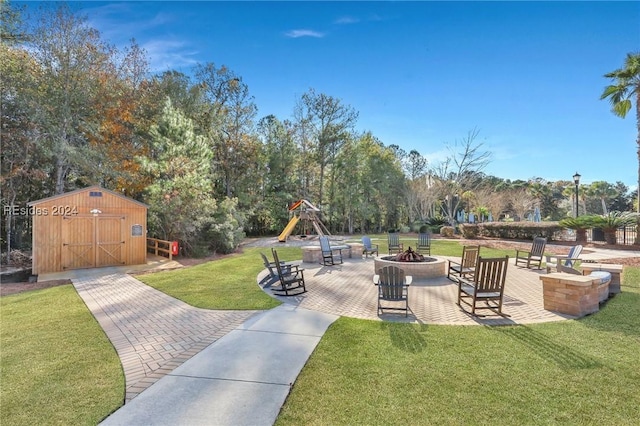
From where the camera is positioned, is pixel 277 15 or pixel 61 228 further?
pixel 61 228

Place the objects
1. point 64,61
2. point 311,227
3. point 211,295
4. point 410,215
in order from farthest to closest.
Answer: point 410,215 < point 311,227 < point 64,61 < point 211,295

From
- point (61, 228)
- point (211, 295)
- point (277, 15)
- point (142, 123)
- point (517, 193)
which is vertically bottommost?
point (211, 295)

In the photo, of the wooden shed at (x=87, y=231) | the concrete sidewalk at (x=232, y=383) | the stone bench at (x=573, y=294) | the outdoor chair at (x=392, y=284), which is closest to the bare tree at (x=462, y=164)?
the stone bench at (x=573, y=294)

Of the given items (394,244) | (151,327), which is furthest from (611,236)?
(151,327)

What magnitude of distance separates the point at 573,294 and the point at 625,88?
1688 centimetres

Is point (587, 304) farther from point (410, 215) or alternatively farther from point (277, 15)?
point (410, 215)

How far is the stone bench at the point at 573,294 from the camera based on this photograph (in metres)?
5.62

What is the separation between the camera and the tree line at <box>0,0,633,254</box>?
46.0 ft

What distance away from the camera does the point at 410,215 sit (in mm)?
34188

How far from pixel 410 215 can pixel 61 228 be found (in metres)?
30.2

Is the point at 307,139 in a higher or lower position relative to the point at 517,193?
higher

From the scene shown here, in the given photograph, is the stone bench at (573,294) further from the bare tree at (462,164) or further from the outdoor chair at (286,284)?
the bare tree at (462,164)

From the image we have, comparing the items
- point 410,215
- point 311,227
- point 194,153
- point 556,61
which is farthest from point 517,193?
point 194,153

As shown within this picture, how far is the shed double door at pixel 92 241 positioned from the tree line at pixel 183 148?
258 centimetres
